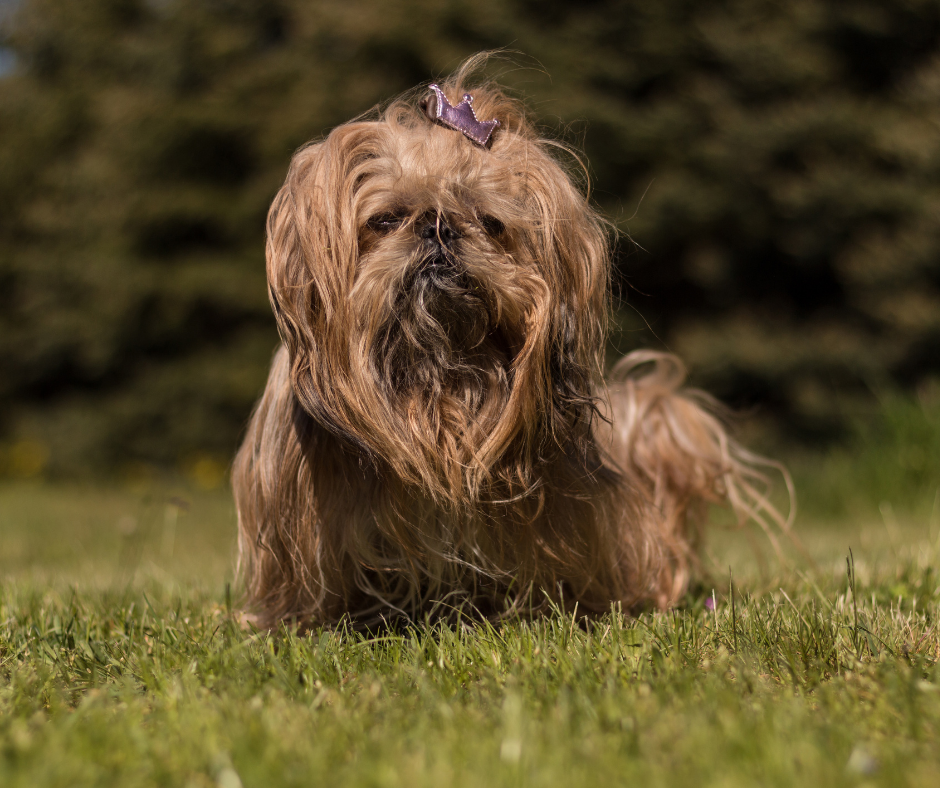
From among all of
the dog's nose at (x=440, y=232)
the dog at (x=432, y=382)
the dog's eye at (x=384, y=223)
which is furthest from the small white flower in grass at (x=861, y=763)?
the dog's eye at (x=384, y=223)

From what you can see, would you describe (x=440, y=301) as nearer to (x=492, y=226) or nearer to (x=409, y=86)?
(x=492, y=226)

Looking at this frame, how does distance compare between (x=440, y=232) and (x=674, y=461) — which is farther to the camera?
(x=674, y=461)

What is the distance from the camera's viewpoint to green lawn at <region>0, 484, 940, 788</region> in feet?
3.90

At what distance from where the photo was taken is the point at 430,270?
1.93 metres

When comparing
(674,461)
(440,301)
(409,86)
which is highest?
(409,86)

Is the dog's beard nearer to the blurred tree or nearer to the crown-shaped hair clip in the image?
the crown-shaped hair clip

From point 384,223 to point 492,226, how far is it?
9.0 inches

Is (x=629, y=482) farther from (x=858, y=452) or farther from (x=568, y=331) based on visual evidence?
(x=858, y=452)

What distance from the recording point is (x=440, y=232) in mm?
1944

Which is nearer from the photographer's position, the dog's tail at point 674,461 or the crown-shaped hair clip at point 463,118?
the crown-shaped hair clip at point 463,118

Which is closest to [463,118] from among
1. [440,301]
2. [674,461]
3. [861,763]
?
[440,301]

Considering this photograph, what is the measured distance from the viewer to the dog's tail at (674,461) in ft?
8.56

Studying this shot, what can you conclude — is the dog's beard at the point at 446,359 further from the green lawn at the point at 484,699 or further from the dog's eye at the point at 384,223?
the green lawn at the point at 484,699

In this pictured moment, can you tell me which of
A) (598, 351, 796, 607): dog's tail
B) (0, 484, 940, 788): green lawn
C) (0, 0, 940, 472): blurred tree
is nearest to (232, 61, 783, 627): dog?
(0, 484, 940, 788): green lawn
